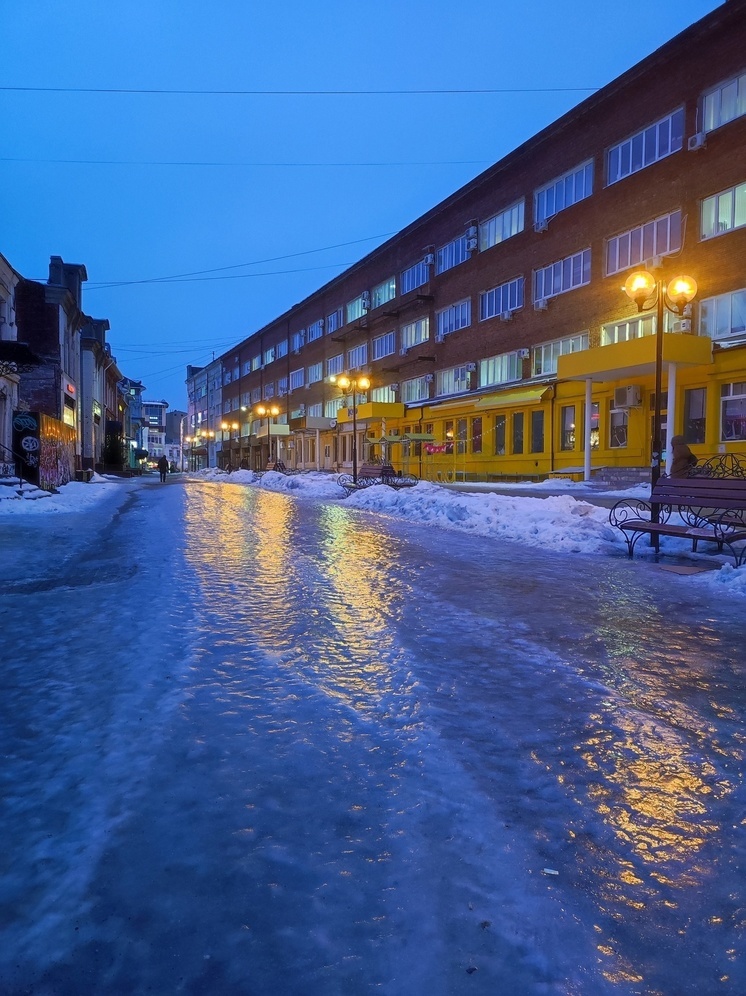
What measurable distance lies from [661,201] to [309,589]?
24.5 meters

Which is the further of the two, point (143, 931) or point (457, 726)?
point (457, 726)

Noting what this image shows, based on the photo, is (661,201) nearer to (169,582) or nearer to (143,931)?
(169,582)

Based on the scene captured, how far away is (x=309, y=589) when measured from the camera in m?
6.91

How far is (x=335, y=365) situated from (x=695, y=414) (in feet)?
119

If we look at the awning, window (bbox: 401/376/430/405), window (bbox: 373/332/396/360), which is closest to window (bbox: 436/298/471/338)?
window (bbox: 401/376/430/405)

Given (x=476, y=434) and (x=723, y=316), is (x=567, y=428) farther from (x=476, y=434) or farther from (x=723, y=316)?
(x=723, y=316)

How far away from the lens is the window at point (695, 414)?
23234 millimetres

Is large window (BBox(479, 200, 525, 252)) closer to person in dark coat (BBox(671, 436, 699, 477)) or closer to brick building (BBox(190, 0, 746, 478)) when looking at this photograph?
brick building (BBox(190, 0, 746, 478))

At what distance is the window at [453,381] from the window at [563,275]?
6.89 metres

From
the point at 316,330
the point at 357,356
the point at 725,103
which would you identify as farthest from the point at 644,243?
the point at 316,330

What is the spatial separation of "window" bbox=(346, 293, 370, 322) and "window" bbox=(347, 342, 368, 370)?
239cm

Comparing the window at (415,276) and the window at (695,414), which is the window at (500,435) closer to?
the window at (695,414)

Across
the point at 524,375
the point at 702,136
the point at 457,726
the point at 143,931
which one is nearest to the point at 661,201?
the point at 702,136

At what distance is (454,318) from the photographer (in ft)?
127
